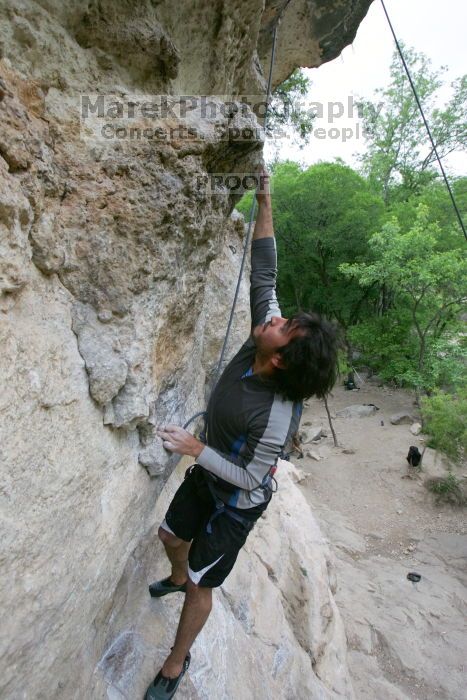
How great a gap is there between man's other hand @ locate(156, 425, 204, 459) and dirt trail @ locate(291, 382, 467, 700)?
4125 mm

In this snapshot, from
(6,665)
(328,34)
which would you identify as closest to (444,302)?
(328,34)

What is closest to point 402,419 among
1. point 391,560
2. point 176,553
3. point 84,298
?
point 391,560

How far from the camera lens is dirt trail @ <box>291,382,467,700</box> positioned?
5.05 metres

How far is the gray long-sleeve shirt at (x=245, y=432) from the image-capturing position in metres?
1.96

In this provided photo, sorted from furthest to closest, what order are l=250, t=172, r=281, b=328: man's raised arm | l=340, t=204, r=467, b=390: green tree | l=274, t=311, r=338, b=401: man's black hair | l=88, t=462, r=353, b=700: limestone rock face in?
1. l=340, t=204, r=467, b=390: green tree
2. l=250, t=172, r=281, b=328: man's raised arm
3. l=88, t=462, r=353, b=700: limestone rock face
4. l=274, t=311, r=338, b=401: man's black hair

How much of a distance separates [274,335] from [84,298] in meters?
0.94

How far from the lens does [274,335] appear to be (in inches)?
82.6

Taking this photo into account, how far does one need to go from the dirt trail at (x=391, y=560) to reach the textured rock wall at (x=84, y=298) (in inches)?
166

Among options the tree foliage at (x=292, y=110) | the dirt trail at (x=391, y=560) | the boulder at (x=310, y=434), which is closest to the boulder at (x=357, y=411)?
the dirt trail at (x=391, y=560)

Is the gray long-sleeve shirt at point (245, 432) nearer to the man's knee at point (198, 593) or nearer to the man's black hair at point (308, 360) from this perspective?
the man's black hair at point (308, 360)

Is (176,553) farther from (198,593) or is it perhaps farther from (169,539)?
(198,593)

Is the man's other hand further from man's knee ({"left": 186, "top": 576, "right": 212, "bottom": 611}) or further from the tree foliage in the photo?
the tree foliage

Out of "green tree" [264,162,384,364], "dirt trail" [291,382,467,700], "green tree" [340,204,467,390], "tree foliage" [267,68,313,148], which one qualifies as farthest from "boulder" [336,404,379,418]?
"tree foliage" [267,68,313,148]

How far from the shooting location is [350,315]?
19.7m
